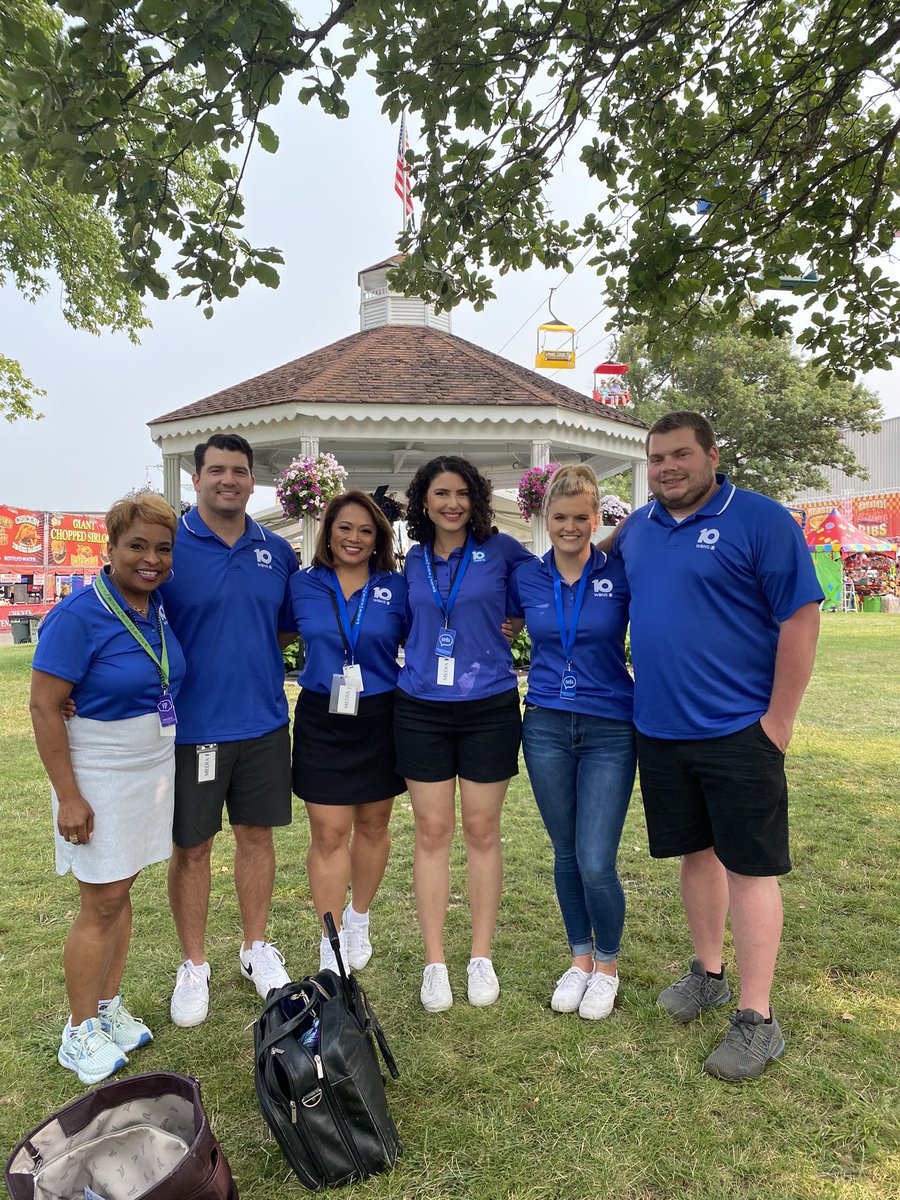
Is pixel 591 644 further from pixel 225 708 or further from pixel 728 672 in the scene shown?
pixel 225 708

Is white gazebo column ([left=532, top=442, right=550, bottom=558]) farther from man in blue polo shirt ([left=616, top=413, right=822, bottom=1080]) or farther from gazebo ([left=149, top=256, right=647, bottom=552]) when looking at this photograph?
man in blue polo shirt ([left=616, top=413, right=822, bottom=1080])

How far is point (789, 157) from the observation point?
→ 466 centimetres

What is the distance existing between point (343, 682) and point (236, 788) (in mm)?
655

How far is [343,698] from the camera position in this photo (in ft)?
10.2

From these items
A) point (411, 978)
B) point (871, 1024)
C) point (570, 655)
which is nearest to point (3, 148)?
point (570, 655)

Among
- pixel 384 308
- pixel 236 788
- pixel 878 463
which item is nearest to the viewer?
pixel 236 788

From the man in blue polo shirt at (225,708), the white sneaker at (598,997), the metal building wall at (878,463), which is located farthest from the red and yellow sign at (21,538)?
the metal building wall at (878,463)

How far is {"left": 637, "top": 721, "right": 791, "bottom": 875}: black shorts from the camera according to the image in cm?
268

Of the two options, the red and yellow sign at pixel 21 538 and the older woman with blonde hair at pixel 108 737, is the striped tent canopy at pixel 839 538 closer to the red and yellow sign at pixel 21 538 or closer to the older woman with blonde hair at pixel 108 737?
the red and yellow sign at pixel 21 538

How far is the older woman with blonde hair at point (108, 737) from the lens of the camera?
2547 mm

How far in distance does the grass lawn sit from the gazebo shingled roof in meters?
9.66

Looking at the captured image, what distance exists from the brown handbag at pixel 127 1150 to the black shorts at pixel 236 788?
989 millimetres

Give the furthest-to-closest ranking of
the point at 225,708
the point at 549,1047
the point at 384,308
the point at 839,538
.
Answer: the point at 839,538 → the point at 384,308 → the point at 225,708 → the point at 549,1047

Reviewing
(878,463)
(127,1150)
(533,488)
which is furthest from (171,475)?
(878,463)
